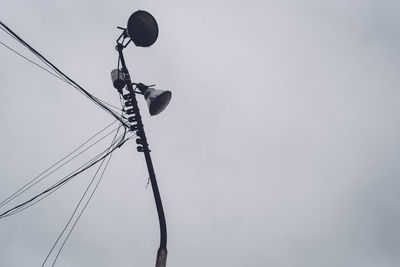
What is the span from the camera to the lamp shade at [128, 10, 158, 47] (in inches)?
189

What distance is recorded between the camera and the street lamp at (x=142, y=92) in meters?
4.54

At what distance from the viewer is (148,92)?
4.66 meters

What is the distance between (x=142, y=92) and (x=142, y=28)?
1043 mm

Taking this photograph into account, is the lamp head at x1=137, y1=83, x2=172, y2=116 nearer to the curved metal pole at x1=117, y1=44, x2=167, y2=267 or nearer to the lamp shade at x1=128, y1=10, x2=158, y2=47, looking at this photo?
the curved metal pole at x1=117, y1=44, x2=167, y2=267

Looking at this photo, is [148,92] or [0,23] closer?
[0,23]

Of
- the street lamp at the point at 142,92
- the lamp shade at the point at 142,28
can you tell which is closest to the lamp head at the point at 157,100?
the street lamp at the point at 142,92

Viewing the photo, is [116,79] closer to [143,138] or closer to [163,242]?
[143,138]

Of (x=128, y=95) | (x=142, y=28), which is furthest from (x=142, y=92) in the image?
(x=142, y=28)

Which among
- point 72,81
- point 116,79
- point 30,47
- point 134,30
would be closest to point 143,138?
point 116,79

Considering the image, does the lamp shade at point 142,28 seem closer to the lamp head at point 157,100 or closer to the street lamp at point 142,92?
the street lamp at point 142,92

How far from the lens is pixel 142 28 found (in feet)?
16.0

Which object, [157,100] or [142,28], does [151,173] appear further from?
[142,28]

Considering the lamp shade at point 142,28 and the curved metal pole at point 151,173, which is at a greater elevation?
the lamp shade at point 142,28

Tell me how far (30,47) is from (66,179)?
2962mm
